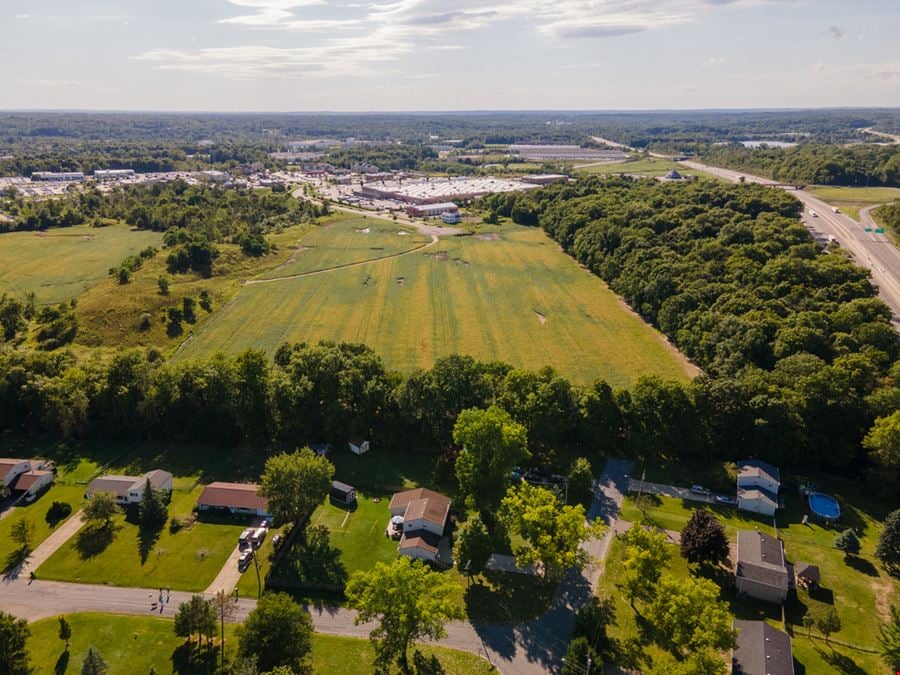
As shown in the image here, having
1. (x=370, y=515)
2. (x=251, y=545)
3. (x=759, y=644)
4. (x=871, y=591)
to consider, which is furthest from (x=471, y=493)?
(x=871, y=591)

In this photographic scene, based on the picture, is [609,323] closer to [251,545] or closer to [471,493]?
[471,493]

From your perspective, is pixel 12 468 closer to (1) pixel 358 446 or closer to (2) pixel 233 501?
(2) pixel 233 501

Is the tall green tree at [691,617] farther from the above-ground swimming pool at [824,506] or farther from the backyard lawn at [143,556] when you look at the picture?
the backyard lawn at [143,556]

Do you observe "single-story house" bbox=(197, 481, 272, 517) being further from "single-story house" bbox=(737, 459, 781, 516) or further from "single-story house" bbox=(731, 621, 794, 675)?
"single-story house" bbox=(737, 459, 781, 516)

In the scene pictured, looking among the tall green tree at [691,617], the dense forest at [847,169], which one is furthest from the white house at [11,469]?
the dense forest at [847,169]

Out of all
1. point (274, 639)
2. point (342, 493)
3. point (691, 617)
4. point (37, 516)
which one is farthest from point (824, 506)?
point (37, 516)

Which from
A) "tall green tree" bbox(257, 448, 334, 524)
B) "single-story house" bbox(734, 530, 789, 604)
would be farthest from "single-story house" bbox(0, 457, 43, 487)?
"single-story house" bbox(734, 530, 789, 604)
